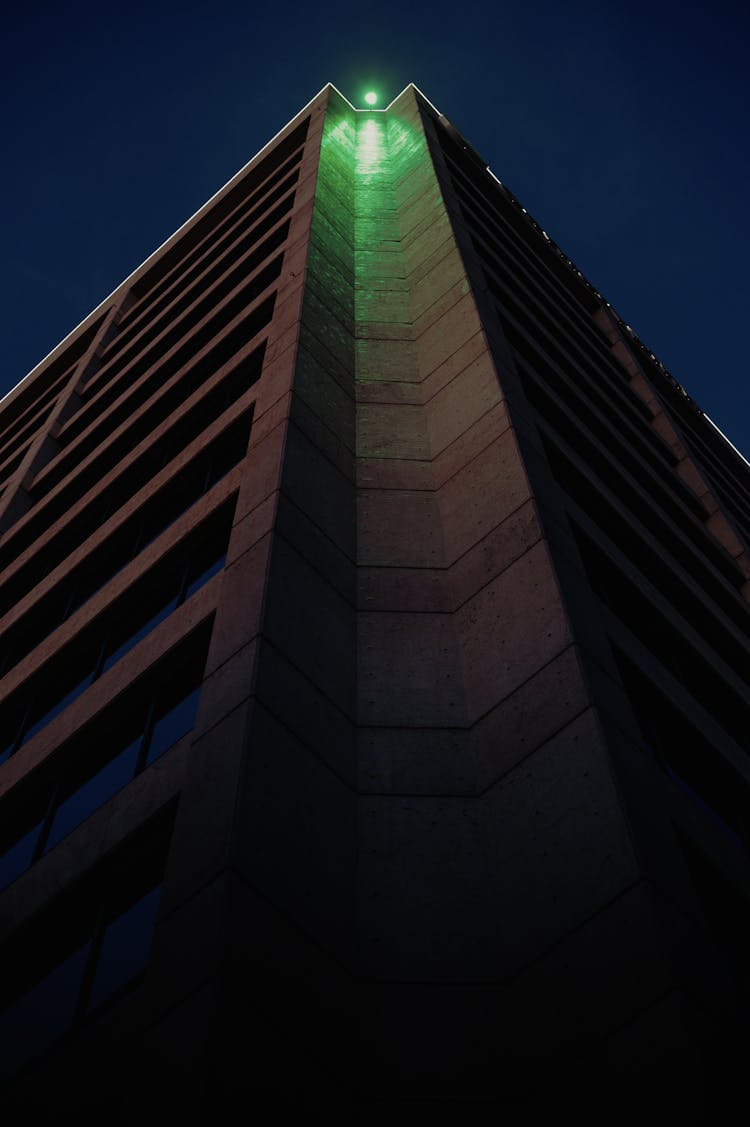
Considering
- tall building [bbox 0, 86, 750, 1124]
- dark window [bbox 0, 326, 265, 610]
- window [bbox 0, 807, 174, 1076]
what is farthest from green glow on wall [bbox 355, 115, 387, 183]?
window [bbox 0, 807, 174, 1076]

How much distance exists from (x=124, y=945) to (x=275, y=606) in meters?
3.35

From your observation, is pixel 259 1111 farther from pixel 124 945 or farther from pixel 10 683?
pixel 10 683

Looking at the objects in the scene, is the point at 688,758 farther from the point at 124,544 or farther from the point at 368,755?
the point at 124,544

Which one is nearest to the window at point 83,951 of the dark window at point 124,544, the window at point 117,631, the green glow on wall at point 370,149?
the window at point 117,631

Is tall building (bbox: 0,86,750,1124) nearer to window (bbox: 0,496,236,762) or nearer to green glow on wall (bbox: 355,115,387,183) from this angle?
window (bbox: 0,496,236,762)

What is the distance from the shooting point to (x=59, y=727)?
12688 mm

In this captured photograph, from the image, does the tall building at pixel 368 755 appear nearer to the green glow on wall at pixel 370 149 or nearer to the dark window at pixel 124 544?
the dark window at pixel 124 544

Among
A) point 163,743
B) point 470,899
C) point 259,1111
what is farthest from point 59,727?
point 259,1111

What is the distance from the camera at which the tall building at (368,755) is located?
701cm

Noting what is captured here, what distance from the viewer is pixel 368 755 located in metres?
9.74

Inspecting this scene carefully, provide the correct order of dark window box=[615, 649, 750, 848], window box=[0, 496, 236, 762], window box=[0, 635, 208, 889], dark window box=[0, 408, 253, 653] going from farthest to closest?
dark window box=[0, 408, 253, 653] → window box=[0, 496, 236, 762] → dark window box=[615, 649, 750, 848] → window box=[0, 635, 208, 889]

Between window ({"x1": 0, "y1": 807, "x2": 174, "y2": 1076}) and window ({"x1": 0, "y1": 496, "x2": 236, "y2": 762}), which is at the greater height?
window ({"x1": 0, "y1": 496, "x2": 236, "y2": 762})

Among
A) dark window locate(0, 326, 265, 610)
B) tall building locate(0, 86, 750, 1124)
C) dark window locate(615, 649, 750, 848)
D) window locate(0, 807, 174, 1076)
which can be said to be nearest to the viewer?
tall building locate(0, 86, 750, 1124)

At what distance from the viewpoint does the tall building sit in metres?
7.01
